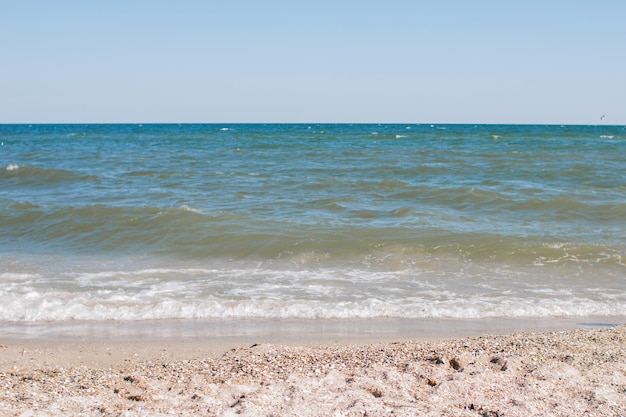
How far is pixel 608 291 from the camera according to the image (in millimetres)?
8859

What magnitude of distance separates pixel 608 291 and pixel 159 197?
39.2 feet

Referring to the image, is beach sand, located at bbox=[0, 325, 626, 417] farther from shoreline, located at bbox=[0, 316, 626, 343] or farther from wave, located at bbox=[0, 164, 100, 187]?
wave, located at bbox=[0, 164, 100, 187]

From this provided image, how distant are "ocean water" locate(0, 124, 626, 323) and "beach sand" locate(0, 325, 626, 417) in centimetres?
156

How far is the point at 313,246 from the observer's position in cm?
1148

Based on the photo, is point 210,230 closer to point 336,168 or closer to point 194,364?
point 194,364

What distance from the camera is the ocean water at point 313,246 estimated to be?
8125mm

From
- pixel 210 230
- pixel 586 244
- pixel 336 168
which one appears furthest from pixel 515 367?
pixel 336 168

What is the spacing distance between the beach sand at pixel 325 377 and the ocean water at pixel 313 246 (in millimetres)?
1563

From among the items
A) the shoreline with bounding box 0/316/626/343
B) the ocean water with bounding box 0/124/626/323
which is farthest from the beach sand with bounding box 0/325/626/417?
the ocean water with bounding box 0/124/626/323

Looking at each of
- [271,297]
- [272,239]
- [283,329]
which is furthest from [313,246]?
[283,329]

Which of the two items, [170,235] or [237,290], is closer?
[237,290]

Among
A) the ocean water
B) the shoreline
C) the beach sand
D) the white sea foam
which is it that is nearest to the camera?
the beach sand

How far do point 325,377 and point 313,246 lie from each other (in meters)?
6.38

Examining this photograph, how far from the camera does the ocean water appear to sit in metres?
8.12
